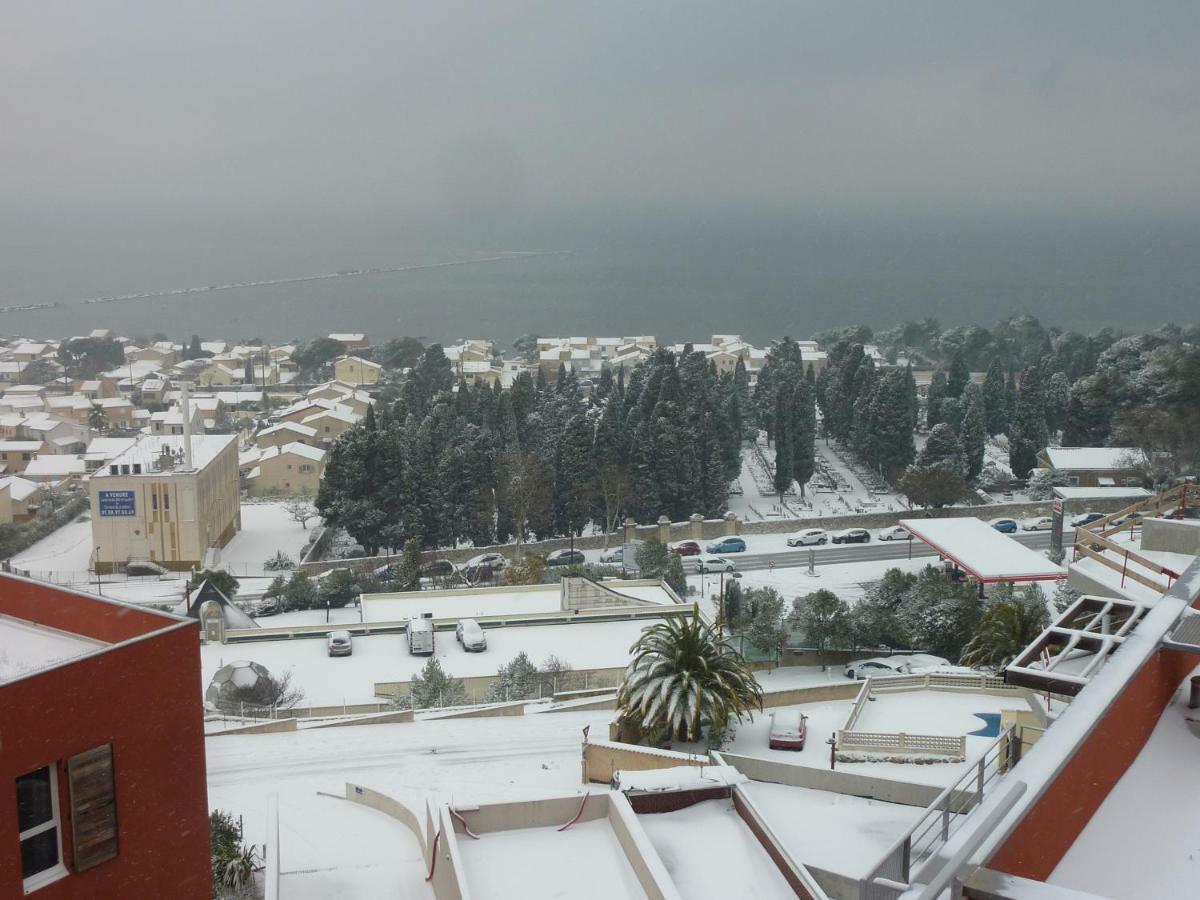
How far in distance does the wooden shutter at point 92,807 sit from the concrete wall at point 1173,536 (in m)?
7.42

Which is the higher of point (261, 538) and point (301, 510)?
point (301, 510)

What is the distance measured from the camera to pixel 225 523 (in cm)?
2227

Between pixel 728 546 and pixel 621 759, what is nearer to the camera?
pixel 621 759

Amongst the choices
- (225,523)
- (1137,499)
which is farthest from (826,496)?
(225,523)

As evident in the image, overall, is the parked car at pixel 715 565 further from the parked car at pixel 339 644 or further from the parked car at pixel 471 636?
the parked car at pixel 339 644

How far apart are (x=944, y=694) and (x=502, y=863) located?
244 inches

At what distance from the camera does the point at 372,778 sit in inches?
335

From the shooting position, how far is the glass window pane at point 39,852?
10.2ft

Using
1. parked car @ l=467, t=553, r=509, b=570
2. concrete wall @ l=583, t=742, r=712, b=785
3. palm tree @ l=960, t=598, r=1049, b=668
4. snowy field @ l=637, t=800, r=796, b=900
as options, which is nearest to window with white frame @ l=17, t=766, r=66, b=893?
snowy field @ l=637, t=800, r=796, b=900

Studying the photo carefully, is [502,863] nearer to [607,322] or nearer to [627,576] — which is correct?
[627,576]

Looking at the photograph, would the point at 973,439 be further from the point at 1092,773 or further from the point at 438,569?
the point at 1092,773

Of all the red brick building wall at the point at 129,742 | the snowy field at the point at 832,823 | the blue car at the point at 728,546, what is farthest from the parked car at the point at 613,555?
the red brick building wall at the point at 129,742

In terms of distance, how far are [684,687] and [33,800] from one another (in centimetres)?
613

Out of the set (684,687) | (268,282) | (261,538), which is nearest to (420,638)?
(684,687)
